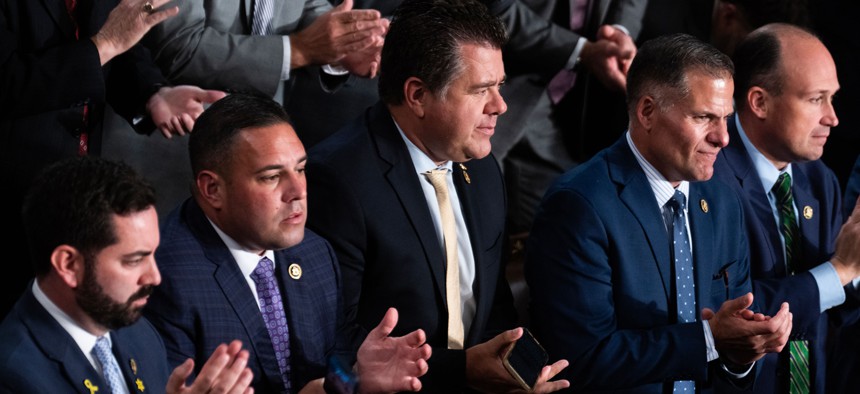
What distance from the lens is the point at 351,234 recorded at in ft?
11.2

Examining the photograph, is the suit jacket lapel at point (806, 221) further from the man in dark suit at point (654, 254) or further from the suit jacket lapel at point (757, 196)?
the man in dark suit at point (654, 254)

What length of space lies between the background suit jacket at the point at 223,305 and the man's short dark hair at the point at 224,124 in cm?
12

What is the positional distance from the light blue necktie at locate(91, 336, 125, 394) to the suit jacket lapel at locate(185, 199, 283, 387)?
1.15 feet

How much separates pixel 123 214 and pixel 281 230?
502mm

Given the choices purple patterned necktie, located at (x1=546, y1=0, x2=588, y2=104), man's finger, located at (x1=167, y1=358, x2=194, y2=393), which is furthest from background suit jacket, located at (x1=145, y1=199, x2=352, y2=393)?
purple patterned necktie, located at (x1=546, y1=0, x2=588, y2=104)

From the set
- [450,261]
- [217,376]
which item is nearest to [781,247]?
[450,261]

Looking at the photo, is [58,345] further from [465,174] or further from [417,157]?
[465,174]

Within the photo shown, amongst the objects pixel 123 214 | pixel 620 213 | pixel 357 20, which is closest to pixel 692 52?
pixel 620 213

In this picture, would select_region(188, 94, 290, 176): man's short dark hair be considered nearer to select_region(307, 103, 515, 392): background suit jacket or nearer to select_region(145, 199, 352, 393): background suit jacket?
select_region(145, 199, 352, 393): background suit jacket

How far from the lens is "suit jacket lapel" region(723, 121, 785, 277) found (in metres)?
4.14

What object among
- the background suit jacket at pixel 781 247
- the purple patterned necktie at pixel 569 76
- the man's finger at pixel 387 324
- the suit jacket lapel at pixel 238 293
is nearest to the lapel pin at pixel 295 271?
the suit jacket lapel at pixel 238 293

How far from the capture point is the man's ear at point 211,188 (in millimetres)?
3117

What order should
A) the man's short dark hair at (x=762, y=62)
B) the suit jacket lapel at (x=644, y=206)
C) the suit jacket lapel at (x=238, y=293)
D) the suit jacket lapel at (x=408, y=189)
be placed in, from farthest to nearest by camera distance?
1. the man's short dark hair at (x=762, y=62)
2. the suit jacket lapel at (x=644, y=206)
3. the suit jacket lapel at (x=408, y=189)
4. the suit jacket lapel at (x=238, y=293)

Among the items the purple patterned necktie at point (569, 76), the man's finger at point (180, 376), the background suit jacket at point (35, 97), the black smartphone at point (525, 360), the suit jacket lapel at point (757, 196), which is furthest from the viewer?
the purple patterned necktie at point (569, 76)
